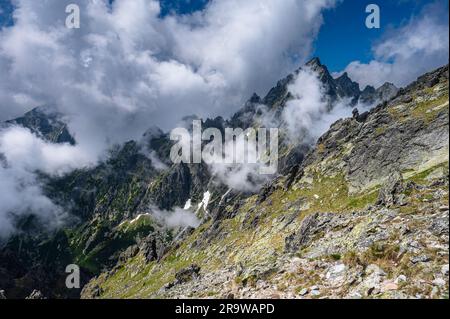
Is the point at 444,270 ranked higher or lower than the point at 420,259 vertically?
lower

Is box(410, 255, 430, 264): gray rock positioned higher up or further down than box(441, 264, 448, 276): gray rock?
higher up

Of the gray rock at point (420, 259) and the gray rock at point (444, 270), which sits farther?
the gray rock at point (420, 259)

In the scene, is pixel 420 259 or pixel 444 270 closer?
pixel 444 270

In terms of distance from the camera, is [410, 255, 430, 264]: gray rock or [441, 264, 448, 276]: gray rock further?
[410, 255, 430, 264]: gray rock

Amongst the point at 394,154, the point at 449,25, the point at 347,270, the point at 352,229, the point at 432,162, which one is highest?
the point at 394,154

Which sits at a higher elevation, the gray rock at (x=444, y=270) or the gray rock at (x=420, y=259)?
the gray rock at (x=420, y=259)

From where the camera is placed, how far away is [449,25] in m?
20.7
